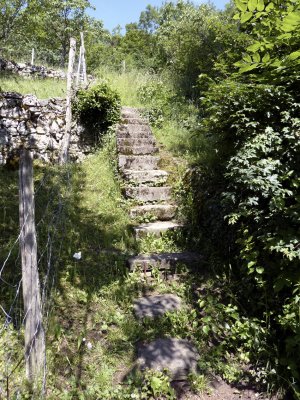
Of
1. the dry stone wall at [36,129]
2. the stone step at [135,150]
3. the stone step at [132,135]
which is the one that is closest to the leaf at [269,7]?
the stone step at [135,150]

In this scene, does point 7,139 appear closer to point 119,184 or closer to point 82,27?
point 119,184

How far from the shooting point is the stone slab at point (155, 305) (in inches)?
135

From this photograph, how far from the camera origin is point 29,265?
227cm

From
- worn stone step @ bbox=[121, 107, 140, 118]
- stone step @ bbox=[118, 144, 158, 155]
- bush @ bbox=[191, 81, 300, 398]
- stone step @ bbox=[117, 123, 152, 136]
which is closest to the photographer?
bush @ bbox=[191, 81, 300, 398]

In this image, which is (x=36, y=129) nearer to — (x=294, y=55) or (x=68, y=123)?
(x=68, y=123)

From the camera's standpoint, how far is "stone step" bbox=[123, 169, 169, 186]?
Answer: 617 cm

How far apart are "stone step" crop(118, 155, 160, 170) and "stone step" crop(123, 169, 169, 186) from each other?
28 centimetres

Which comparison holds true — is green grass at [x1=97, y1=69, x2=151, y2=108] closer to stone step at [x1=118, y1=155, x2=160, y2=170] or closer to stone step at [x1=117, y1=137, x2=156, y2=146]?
stone step at [x1=117, y1=137, x2=156, y2=146]

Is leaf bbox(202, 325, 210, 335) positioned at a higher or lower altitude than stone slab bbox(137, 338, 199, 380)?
higher

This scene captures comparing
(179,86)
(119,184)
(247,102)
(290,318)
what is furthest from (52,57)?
→ (290,318)

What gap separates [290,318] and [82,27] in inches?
907

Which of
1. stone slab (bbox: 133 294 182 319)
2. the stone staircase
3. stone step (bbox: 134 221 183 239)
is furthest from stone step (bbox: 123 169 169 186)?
stone slab (bbox: 133 294 182 319)

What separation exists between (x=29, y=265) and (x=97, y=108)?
21.6 ft

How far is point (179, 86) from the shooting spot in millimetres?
11008
